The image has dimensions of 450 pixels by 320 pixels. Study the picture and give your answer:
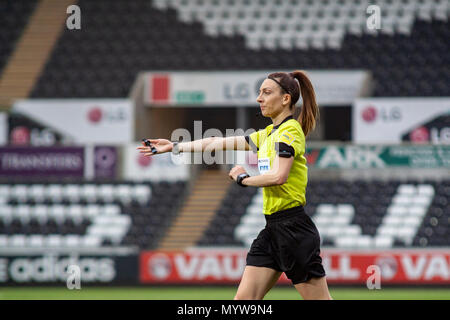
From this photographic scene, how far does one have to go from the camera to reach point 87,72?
66.9 feet

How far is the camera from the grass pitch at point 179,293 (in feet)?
45.3

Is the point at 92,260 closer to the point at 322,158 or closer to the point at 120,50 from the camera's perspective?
the point at 322,158

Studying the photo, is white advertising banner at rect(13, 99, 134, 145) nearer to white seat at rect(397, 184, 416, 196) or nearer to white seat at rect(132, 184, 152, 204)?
white seat at rect(132, 184, 152, 204)

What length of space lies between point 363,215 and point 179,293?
4.94 meters

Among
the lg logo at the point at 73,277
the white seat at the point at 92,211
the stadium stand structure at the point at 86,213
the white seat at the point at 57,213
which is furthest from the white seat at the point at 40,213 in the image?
the lg logo at the point at 73,277

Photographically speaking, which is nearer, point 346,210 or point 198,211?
point 346,210

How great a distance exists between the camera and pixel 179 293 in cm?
1481

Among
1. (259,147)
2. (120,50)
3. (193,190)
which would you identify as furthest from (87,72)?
(259,147)

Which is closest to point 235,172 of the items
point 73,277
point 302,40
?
point 73,277

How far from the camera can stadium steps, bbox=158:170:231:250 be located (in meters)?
17.7

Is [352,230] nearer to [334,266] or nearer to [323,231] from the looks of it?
[323,231]

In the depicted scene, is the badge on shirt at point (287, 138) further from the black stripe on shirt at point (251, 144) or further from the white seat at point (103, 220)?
the white seat at point (103, 220)

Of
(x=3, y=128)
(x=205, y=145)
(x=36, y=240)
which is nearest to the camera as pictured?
(x=205, y=145)

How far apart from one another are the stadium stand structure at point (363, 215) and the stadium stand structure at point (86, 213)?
1337mm
